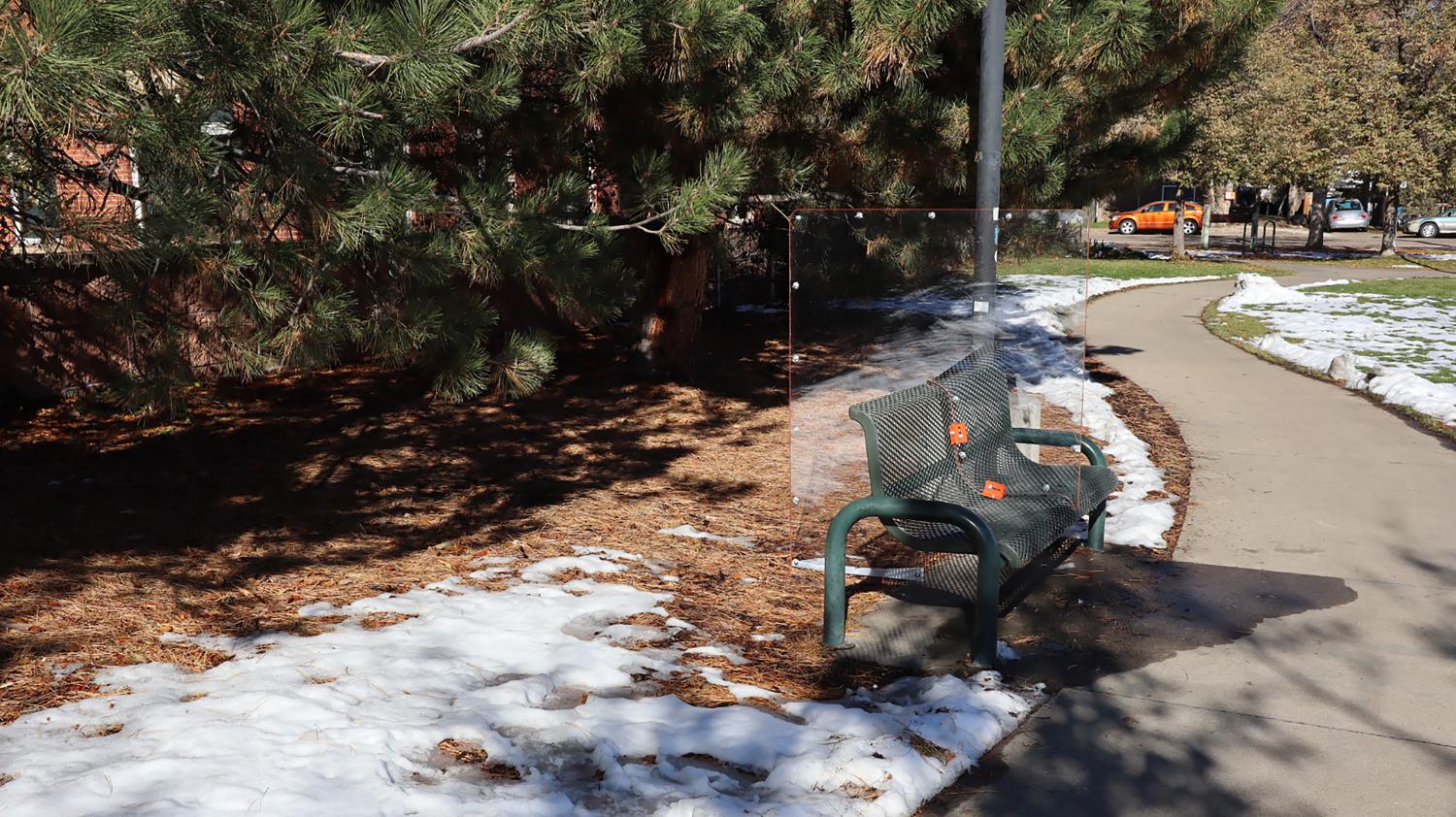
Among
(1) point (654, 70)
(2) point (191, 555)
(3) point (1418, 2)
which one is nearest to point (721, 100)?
(1) point (654, 70)

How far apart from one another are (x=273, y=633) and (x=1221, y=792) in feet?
11.4

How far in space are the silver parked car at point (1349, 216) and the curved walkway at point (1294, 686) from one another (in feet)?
155

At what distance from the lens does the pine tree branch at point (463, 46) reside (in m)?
5.09

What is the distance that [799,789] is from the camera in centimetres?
369

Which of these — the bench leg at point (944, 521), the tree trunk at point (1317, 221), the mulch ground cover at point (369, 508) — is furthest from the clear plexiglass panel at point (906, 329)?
the tree trunk at point (1317, 221)

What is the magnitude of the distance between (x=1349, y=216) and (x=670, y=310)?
48.0 meters

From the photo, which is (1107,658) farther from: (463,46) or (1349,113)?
(1349,113)

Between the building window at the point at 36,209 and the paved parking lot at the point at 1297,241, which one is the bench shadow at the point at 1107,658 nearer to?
the building window at the point at 36,209

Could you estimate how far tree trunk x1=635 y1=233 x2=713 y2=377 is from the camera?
11.2 meters

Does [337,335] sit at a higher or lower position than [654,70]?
lower

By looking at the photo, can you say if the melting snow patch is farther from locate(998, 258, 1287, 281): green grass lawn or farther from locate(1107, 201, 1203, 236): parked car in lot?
locate(1107, 201, 1203, 236): parked car in lot

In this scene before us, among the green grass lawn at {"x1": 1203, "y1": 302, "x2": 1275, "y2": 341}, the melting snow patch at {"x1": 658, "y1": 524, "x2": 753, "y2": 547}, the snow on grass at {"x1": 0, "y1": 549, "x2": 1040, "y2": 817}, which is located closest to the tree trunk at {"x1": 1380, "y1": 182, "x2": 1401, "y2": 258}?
the green grass lawn at {"x1": 1203, "y1": 302, "x2": 1275, "y2": 341}

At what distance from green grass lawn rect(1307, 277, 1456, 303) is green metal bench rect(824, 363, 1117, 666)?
19449 millimetres

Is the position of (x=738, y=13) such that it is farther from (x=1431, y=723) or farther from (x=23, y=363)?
(x=23, y=363)
